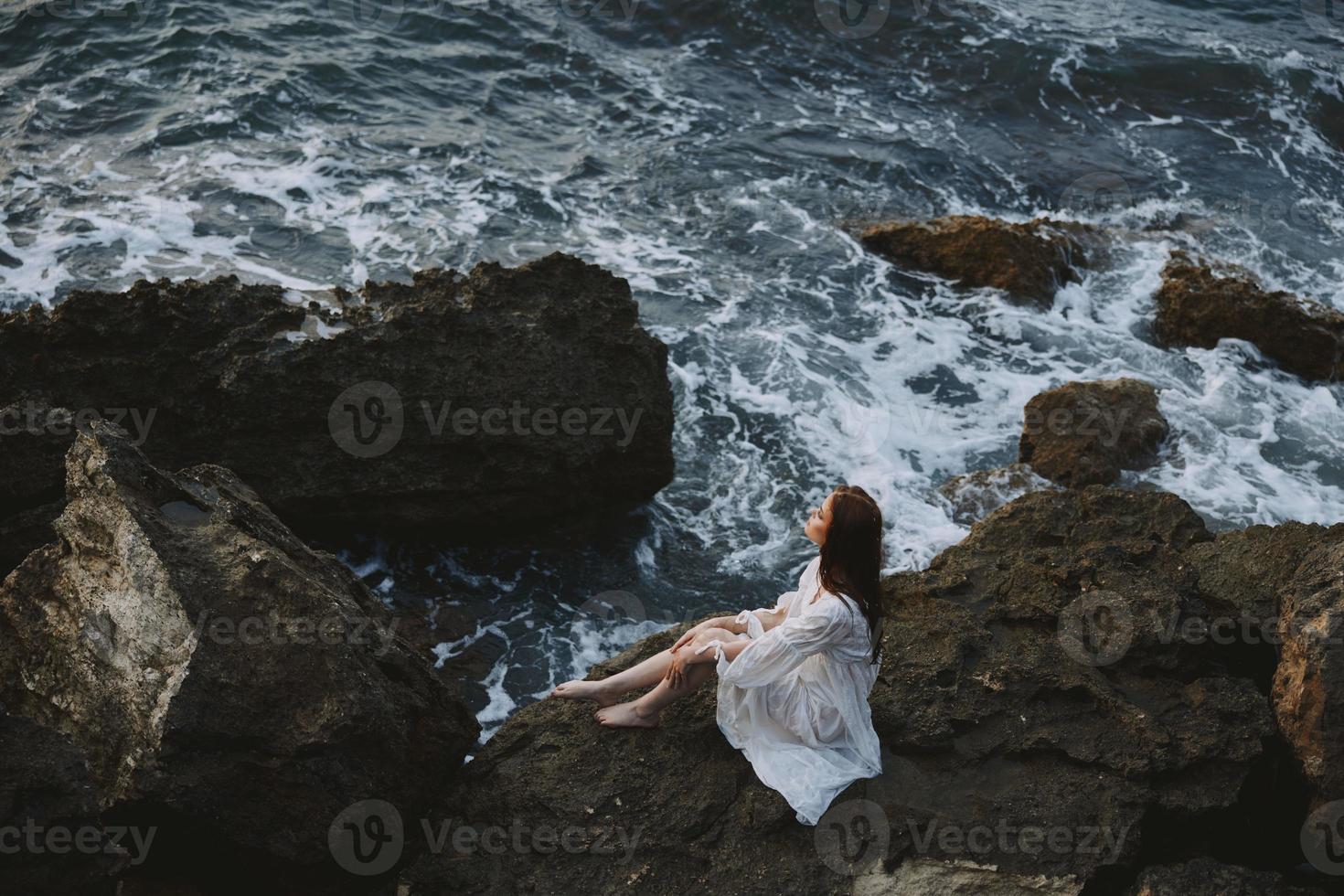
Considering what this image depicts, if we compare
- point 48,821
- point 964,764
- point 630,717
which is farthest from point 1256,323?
point 48,821

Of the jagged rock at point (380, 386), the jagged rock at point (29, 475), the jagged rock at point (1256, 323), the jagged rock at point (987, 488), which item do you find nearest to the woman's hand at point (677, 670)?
the jagged rock at point (380, 386)

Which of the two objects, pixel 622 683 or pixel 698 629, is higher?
pixel 698 629

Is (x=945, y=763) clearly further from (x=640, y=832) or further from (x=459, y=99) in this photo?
(x=459, y=99)

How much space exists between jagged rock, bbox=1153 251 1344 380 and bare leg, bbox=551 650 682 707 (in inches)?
310

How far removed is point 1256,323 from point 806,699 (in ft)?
26.2

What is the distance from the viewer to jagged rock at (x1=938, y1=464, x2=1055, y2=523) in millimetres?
8812

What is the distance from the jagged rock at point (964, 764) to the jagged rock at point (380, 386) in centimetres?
213

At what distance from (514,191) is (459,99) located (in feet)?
8.48

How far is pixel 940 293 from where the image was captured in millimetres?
11773

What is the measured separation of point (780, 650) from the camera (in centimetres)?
503

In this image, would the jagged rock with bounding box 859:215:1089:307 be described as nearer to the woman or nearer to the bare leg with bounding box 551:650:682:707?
the woman

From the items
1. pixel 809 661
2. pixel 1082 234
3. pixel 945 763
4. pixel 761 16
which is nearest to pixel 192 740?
pixel 809 661

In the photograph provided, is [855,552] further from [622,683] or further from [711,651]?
[622,683]

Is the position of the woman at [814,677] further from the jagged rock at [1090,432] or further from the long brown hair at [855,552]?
the jagged rock at [1090,432]
